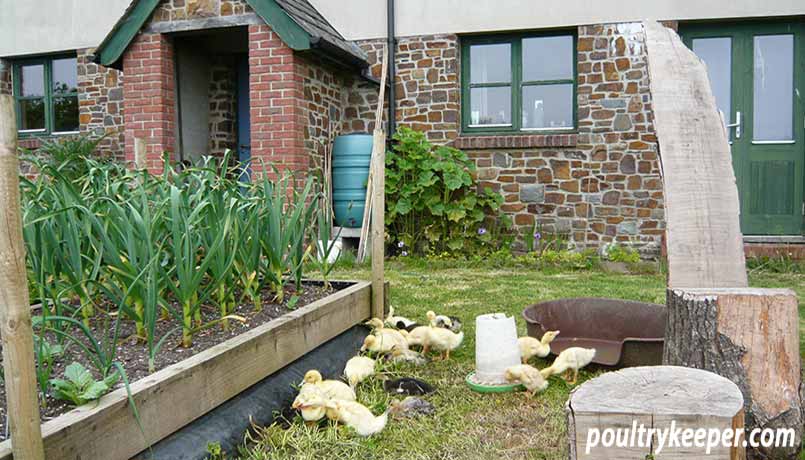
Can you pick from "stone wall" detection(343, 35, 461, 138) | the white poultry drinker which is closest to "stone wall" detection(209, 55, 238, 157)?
"stone wall" detection(343, 35, 461, 138)

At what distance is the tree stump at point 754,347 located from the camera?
2.14 m

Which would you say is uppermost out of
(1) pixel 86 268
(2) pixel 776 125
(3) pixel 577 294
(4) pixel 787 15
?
(4) pixel 787 15

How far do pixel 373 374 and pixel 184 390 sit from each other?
1.11 m

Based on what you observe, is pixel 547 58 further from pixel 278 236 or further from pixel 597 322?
pixel 278 236

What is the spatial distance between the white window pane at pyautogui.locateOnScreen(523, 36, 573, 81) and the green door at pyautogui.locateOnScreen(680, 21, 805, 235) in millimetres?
1218

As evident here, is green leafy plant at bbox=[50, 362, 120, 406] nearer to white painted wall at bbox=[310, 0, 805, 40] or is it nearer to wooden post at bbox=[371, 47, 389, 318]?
wooden post at bbox=[371, 47, 389, 318]

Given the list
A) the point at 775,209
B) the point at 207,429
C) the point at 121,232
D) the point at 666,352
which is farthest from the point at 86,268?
the point at 775,209

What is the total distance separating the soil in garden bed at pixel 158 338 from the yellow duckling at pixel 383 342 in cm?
34

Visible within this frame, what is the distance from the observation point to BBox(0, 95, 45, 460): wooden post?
143cm

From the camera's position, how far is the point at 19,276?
1451mm

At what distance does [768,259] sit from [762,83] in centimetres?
186

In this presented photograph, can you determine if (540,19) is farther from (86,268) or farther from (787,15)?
(86,268)

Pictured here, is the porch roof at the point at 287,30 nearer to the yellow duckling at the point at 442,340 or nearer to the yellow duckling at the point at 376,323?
the yellow duckling at the point at 376,323

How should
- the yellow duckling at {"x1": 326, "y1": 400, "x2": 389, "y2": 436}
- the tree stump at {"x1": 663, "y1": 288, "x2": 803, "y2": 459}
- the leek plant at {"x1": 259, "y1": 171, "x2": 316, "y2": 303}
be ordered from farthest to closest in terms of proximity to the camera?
the leek plant at {"x1": 259, "y1": 171, "x2": 316, "y2": 303}
the yellow duckling at {"x1": 326, "y1": 400, "x2": 389, "y2": 436}
the tree stump at {"x1": 663, "y1": 288, "x2": 803, "y2": 459}
